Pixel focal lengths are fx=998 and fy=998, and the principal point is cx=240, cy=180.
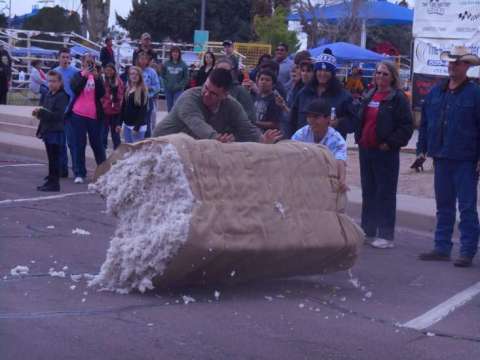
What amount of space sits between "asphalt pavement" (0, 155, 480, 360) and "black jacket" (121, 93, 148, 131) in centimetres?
504

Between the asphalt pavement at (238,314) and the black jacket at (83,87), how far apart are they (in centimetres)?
447

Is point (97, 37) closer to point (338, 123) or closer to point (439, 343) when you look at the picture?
point (338, 123)

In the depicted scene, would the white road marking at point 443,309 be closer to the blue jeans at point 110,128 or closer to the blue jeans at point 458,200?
the blue jeans at point 458,200

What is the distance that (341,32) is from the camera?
40000 millimetres

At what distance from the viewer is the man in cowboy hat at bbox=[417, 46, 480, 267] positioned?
30.6 feet

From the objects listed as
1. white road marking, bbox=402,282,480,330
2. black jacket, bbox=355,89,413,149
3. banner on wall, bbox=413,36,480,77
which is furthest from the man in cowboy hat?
banner on wall, bbox=413,36,480,77

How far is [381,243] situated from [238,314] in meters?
3.60

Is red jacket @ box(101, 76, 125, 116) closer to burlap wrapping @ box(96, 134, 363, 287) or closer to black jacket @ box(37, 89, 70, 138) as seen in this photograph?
black jacket @ box(37, 89, 70, 138)

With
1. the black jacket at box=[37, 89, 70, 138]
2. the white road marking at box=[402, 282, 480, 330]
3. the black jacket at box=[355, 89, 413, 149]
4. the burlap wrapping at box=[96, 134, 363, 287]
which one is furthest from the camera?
the black jacket at box=[37, 89, 70, 138]

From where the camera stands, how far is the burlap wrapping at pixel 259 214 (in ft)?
23.7

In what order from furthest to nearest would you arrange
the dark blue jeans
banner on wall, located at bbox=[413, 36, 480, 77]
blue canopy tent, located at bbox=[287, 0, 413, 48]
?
blue canopy tent, located at bbox=[287, 0, 413, 48]
banner on wall, located at bbox=[413, 36, 480, 77]
the dark blue jeans

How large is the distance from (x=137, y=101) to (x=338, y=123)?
16.3 feet

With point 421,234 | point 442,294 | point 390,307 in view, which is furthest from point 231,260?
point 421,234

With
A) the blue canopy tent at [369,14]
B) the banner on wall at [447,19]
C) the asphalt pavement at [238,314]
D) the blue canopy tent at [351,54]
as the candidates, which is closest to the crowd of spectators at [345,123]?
the asphalt pavement at [238,314]
